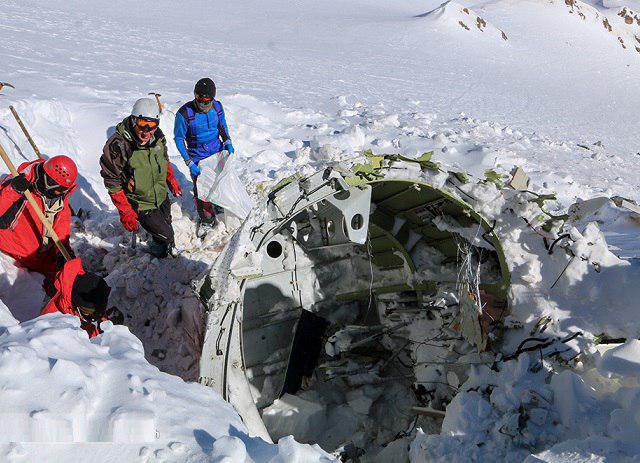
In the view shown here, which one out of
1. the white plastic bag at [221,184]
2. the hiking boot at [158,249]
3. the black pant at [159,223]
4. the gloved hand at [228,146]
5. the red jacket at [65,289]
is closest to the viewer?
the red jacket at [65,289]

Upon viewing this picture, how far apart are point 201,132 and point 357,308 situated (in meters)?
2.86

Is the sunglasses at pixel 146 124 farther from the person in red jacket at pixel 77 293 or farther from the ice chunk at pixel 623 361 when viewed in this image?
the ice chunk at pixel 623 361

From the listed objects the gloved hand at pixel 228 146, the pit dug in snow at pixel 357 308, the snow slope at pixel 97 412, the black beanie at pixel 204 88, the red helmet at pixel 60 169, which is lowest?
the pit dug in snow at pixel 357 308

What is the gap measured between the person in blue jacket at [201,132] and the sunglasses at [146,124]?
3.35 ft

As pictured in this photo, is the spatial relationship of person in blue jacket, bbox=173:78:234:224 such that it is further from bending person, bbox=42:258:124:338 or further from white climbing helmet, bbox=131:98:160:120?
bending person, bbox=42:258:124:338

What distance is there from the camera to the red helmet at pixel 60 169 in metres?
4.69

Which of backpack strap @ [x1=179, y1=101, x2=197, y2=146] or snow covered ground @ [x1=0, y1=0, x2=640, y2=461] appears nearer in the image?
snow covered ground @ [x1=0, y1=0, x2=640, y2=461]

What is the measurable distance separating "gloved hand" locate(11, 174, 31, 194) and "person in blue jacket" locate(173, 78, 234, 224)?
7.06 feet

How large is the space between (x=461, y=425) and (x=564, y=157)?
397 inches

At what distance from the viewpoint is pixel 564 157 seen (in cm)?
1228

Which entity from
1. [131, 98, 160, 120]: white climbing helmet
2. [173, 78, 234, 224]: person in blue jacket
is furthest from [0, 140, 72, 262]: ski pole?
[173, 78, 234, 224]: person in blue jacket

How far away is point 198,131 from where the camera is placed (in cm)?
679

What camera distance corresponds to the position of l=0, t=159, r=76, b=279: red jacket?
475 cm

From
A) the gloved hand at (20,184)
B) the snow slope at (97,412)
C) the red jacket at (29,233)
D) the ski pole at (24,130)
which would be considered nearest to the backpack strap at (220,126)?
the ski pole at (24,130)
